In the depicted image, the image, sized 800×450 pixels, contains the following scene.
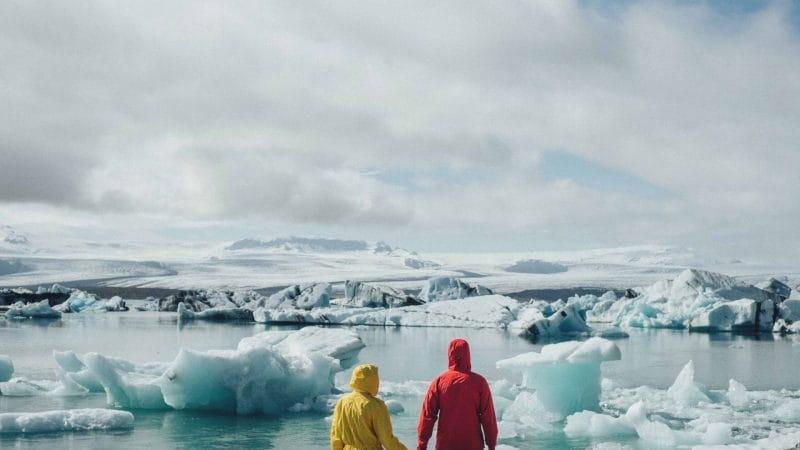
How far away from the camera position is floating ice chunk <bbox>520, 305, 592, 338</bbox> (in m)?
21.4

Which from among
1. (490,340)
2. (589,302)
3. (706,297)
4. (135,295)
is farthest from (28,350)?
(135,295)

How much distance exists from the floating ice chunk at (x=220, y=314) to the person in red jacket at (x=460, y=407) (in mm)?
25567

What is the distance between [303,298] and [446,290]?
5.16 meters

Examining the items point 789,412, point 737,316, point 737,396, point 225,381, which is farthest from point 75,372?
point 737,316

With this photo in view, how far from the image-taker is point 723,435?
23.1 ft

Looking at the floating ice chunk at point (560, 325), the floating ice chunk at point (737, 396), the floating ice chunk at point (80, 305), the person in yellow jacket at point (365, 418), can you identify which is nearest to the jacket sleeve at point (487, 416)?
the person in yellow jacket at point (365, 418)

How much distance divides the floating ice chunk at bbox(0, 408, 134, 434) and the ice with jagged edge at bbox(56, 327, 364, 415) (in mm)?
837

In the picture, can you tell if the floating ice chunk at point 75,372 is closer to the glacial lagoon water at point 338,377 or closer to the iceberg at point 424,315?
the glacial lagoon water at point 338,377

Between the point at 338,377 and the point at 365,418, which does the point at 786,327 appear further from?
the point at 365,418

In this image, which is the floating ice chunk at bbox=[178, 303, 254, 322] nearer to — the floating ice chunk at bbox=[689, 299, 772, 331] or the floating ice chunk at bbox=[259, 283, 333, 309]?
the floating ice chunk at bbox=[259, 283, 333, 309]

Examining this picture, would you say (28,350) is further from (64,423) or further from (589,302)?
(589,302)

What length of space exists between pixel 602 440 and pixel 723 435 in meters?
0.99

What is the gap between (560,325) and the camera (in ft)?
71.0

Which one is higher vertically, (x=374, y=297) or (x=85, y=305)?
(x=374, y=297)
